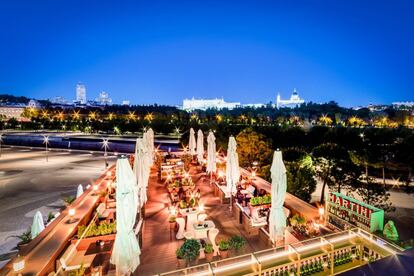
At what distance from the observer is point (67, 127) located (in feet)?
203

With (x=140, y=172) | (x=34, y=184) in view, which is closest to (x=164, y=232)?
(x=140, y=172)

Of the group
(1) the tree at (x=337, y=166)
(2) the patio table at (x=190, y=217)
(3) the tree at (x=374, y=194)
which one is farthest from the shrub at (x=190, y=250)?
(1) the tree at (x=337, y=166)

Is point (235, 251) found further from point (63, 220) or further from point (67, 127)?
point (67, 127)

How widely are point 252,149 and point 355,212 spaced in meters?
11.1

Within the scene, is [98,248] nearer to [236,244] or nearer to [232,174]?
[236,244]

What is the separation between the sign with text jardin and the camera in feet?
23.2

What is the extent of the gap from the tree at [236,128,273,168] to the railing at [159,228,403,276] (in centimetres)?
1272

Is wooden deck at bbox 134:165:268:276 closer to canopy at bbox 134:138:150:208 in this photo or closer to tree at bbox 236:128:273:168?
canopy at bbox 134:138:150:208

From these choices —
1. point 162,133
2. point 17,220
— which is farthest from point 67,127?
point 17,220

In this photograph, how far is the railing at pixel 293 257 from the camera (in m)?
4.68

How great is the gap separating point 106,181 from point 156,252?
6281mm

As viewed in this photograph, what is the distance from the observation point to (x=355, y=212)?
786 cm

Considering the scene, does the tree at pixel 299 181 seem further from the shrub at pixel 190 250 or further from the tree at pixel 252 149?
the shrub at pixel 190 250

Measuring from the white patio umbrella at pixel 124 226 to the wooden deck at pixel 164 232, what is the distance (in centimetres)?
127
